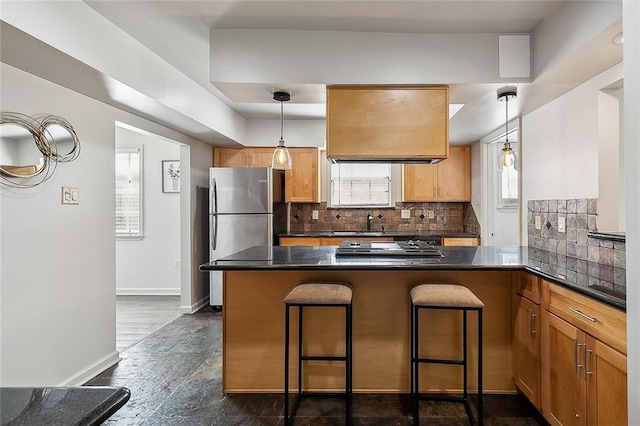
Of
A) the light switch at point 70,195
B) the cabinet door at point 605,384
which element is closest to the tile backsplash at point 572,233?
the cabinet door at point 605,384

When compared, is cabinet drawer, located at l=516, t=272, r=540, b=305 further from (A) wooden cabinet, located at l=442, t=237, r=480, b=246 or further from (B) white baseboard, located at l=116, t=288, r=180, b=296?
(B) white baseboard, located at l=116, t=288, r=180, b=296

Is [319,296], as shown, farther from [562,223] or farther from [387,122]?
[562,223]

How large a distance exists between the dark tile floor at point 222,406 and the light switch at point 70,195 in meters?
→ 1.30

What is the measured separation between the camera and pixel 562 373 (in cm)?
181

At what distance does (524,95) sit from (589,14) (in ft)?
2.93

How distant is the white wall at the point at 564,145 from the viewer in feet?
7.54

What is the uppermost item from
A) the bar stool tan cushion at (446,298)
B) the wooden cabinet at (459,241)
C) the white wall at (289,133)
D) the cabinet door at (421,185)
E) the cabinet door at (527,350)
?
the white wall at (289,133)

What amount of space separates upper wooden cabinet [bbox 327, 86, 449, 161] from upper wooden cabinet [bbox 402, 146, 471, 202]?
2.37 metres

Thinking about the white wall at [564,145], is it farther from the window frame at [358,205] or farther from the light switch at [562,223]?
the window frame at [358,205]

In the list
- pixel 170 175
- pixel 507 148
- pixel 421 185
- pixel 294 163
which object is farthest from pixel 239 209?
pixel 507 148

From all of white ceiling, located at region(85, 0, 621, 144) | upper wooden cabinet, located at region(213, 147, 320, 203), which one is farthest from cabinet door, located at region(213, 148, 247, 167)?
white ceiling, located at region(85, 0, 621, 144)

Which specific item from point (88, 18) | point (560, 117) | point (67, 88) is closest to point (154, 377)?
point (67, 88)

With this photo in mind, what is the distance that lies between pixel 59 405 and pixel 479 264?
204 cm

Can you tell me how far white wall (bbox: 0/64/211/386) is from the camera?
6.91 feet
